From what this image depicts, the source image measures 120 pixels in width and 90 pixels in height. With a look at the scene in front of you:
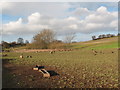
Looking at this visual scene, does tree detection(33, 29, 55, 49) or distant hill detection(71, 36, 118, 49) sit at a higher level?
tree detection(33, 29, 55, 49)

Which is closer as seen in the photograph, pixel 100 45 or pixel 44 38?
pixel 44 38

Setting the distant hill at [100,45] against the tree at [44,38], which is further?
the distant hill at [100,45]

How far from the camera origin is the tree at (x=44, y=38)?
131ft

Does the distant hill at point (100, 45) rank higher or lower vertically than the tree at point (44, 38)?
lower

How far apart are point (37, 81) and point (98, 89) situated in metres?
2.71

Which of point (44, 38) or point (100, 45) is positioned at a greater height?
point (44, 38)

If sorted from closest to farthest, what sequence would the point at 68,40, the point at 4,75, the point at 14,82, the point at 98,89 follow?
the point at 98,89
the point at 14,82
the point at 4,75
the point at 68,40

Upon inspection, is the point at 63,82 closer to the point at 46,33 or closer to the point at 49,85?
the point at 49,85

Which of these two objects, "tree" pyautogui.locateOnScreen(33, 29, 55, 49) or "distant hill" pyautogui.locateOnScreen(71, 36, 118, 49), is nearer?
"tree" pyautogui.locateOnScreen(33, 29, 55, 49)

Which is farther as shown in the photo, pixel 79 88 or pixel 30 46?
pixel 30 46

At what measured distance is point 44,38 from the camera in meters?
40.8

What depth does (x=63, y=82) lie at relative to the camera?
20.7 ft

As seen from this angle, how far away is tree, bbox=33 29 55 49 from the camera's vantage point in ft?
131

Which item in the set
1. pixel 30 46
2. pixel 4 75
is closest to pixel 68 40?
pixel 30 46
